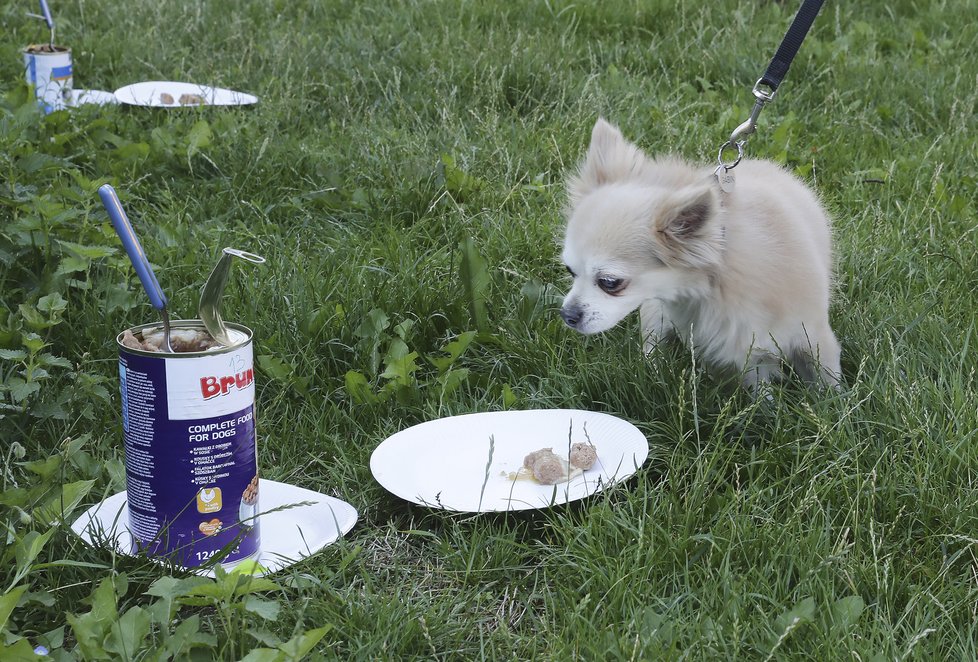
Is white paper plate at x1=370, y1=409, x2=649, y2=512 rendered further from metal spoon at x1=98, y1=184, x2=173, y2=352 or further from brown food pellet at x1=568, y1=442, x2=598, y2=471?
metal spoon at x1=98, y1=184, x2=173, y2=352

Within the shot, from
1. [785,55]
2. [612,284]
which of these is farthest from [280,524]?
[785,55]

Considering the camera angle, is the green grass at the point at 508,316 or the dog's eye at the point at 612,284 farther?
the dog's eye at the point at 612,284

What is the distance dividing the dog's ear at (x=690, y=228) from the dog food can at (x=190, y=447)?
3.30ft

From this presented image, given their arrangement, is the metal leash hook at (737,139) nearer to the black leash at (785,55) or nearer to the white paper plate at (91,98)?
the black leash at (785,55)

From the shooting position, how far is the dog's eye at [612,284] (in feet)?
7.50

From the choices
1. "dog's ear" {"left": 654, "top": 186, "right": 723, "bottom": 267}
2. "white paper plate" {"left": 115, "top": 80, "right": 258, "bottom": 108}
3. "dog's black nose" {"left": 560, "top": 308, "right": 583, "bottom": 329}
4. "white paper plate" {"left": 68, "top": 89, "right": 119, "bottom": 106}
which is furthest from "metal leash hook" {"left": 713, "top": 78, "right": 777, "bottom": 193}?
"white paper plate" {"left": 68, "top": 89, "right": 119, "bottom": 106}

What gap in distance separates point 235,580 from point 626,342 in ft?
4.33

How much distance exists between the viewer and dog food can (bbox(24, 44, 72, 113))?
151 inches


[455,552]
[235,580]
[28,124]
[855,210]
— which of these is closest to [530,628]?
[455,552]

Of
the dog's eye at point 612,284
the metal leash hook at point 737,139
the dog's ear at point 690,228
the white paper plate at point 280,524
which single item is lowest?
the white paper plate at point 280,524

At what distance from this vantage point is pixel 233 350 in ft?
5.18

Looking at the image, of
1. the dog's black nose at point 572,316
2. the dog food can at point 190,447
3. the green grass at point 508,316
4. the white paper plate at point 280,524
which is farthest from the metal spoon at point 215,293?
the dog's black nose at point 572,316

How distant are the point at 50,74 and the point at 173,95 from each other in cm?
50

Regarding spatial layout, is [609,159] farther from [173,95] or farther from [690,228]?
[173,95]
